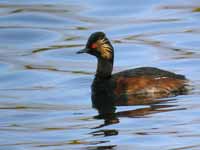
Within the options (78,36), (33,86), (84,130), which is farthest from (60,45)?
(84,130)

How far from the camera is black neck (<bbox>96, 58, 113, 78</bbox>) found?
19141mm

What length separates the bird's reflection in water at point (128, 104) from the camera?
16797 millimetres

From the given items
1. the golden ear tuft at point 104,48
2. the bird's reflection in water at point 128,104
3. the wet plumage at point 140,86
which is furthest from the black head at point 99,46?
the bird's reflection in water at point 128,104

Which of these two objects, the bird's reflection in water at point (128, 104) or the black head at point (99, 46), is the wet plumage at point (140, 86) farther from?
the black head at point (99, 46)

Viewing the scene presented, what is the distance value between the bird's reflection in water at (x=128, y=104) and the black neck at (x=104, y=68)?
0.72 meters

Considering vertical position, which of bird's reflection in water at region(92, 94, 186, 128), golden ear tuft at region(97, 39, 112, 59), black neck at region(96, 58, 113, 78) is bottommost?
bird's reflection in water at region(92, 94, 186, 128)

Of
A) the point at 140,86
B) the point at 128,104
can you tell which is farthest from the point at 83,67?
the point at 128,104

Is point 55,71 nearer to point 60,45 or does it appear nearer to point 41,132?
point 60,45

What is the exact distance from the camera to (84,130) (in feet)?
51.9

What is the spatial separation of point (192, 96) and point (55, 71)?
12.4ft

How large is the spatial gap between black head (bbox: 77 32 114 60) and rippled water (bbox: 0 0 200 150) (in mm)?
584

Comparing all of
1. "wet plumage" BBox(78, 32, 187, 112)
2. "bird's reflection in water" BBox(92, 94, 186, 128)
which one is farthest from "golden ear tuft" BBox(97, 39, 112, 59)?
"bird's reflection in water" BBox(92, 94, 186, 128)

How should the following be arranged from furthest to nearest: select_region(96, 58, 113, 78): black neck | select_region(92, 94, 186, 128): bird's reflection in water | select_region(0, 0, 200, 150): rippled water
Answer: select_region(96, 58, 113, 78): black neck, select_region(92, 94, 186, 128): bird's reflection in water, select_region(0, 0, 200, 150): rippled water

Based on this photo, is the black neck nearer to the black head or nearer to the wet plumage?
the black head
